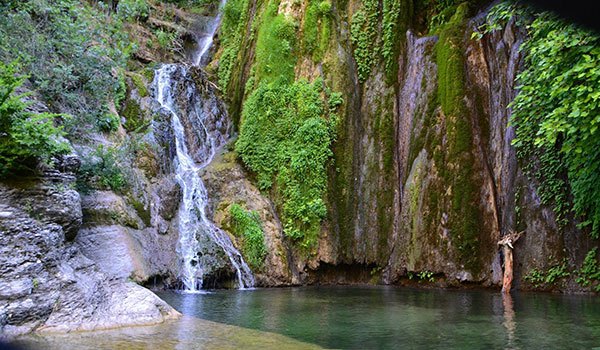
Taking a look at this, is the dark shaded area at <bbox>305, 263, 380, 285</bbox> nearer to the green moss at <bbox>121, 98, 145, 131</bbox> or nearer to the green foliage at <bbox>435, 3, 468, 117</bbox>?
the green foliage at <bbox>435, 3, 468, 117</bbox>

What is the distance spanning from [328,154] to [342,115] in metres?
1.55

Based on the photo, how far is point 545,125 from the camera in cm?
1055

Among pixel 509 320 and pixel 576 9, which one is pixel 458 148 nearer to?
pixel 509 320

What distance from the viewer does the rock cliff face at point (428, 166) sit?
14.9 meters

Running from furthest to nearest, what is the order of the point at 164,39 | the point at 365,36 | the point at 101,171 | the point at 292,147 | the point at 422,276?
the point at 164,39, the point at 365,36, the point at 292,147, the point at 422,276, the point at 101,171

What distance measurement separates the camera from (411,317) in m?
9.49

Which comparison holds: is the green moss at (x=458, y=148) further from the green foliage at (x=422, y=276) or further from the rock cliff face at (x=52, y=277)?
the rock cliff face at (x=52, y=277)

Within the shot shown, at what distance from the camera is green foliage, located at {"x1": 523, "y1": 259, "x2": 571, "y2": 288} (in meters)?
13.1

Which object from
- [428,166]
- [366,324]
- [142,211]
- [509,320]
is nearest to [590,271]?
[509,320]

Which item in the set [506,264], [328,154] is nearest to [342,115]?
[328,154]

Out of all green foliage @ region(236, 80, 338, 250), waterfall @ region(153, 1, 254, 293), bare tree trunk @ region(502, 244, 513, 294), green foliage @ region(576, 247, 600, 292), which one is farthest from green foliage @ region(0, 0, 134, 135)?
green foliage @ region(576, 247, 600, 292)

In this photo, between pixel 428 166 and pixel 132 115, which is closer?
pixel 428 166

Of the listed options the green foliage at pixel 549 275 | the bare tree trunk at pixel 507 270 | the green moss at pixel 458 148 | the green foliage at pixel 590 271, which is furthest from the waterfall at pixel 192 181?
the green foliage at pixel 590 271

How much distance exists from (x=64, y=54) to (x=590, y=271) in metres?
13.8
